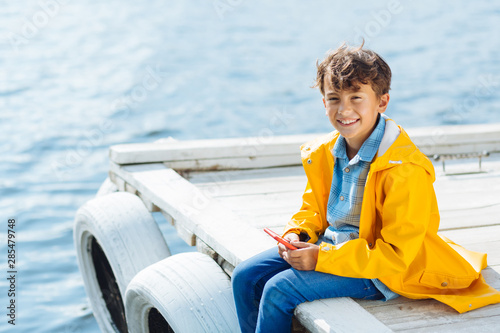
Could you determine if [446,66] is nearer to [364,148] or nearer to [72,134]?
[72,134]

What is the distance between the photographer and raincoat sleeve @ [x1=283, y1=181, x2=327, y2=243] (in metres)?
2.57

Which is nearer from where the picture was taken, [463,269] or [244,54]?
[463,269]

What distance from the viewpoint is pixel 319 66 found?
2.43 m

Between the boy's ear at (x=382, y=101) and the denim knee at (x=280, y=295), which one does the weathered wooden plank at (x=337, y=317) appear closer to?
the denim knee at (x=280, y=295)

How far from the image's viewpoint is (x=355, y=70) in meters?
2.29

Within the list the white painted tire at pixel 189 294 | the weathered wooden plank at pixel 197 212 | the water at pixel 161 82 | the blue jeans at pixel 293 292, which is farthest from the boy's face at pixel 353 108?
the water at pixel 161 82

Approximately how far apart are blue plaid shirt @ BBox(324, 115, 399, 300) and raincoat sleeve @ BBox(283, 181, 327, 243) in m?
0.07

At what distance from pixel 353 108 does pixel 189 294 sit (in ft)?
3.62

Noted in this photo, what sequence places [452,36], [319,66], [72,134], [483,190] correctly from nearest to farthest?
[319,66]
[483,190]
[72,134]
[452,36]

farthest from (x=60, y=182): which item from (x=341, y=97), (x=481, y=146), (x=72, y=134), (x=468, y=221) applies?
(x=341, y=97)

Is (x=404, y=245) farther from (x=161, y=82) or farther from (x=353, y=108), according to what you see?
(x=161, y=82)

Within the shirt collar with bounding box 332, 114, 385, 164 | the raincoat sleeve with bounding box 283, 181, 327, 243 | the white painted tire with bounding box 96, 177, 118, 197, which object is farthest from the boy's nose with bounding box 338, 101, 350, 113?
the white painted tire with bounding box 96, 177, 118, 197

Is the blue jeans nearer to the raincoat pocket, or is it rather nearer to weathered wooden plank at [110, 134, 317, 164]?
the raincoat pocket

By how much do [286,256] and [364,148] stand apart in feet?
1.49
